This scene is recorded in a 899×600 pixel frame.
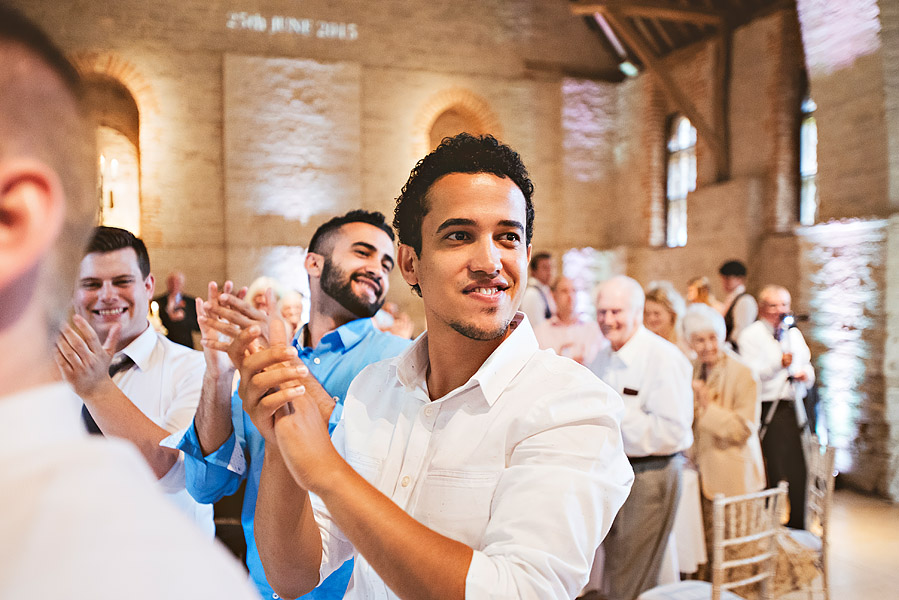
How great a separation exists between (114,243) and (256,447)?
868mm

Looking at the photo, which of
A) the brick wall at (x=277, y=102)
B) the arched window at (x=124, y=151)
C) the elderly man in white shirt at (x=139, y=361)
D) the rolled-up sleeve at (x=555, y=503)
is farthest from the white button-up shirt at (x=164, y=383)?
the arched window at (x=124, y=151)

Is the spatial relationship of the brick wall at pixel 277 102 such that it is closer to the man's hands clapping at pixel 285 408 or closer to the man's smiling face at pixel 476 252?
the man's smiling face at pixel 476 252

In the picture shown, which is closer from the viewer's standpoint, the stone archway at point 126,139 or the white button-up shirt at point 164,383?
the white button-up shirt at point 164,383

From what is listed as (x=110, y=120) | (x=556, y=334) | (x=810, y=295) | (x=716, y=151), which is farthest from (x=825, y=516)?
(x=110, y=120)

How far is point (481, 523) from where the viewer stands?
3.64 feet

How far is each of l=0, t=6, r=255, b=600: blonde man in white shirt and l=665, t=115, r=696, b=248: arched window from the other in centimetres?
1058

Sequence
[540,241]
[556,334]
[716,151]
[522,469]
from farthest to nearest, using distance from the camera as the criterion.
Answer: [540,241] → [716,151] → [556,334] → [522,469]

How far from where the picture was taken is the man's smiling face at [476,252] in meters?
1.26

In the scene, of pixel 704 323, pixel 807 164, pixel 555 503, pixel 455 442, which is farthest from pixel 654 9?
pixel 555 503

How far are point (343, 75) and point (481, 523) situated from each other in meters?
10.1

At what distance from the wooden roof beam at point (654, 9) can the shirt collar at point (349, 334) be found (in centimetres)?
773

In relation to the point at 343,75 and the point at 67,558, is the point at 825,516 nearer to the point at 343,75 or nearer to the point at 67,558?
the point at 67,558

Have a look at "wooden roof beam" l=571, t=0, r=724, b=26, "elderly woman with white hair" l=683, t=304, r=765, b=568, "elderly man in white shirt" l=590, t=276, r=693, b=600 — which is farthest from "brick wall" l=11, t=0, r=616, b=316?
"elderly man in white shirt" l=590, t=276, r=693, b=600

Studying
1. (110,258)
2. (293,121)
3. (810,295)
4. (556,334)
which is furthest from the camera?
(293,121)
